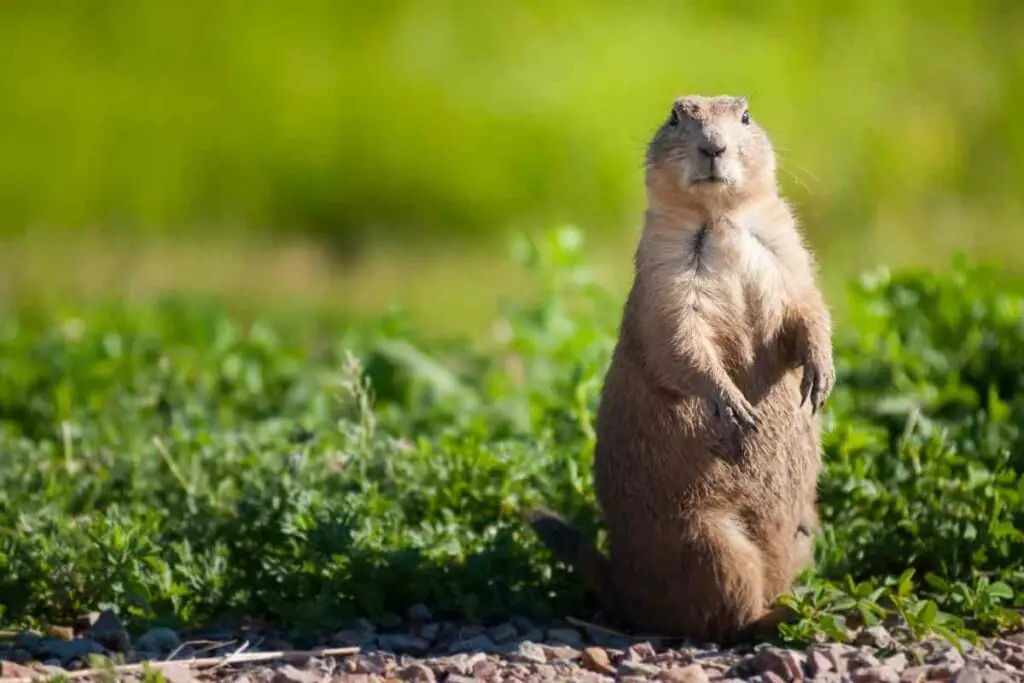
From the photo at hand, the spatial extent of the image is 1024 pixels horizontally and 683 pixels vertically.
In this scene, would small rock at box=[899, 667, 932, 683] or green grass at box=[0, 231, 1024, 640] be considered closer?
small rock at box=[899, 667, 932, 683]

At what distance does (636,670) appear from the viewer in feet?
15.2

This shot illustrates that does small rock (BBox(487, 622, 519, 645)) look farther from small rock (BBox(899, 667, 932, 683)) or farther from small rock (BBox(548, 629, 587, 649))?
small rock (BBox(899, 667, 932, 683))

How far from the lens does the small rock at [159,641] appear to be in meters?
4.95

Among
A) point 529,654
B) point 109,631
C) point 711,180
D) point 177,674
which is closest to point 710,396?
point 711,180

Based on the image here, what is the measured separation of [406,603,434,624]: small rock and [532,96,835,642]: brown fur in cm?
43

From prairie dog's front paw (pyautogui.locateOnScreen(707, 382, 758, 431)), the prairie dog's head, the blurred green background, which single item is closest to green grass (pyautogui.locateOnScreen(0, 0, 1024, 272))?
the blurred green background

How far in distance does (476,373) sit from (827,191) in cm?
314

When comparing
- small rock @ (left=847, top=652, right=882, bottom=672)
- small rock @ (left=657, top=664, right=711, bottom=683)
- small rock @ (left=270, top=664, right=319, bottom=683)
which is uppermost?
small rock @ (left=847, top=652, right=882, bottom=672)

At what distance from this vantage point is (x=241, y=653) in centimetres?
485

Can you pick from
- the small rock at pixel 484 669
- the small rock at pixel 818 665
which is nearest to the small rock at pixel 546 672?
the small rock at pixel 484 669

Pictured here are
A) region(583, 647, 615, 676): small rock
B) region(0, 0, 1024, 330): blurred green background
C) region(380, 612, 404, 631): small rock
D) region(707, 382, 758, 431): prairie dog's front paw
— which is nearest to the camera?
region(583, 647, 615, 676): small rock

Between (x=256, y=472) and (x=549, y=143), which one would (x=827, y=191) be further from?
(x=256, y=472)

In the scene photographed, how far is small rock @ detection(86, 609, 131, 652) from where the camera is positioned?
5.00m

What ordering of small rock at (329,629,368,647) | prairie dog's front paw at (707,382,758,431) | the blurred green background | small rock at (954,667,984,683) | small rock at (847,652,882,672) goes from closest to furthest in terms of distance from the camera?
small rock at (954,667,984,683)
small rock at (847,652,882,672)
prairie dog's front paw at (707,382,758,431)
small rock at (329,629,368,647)
the blurred green background
